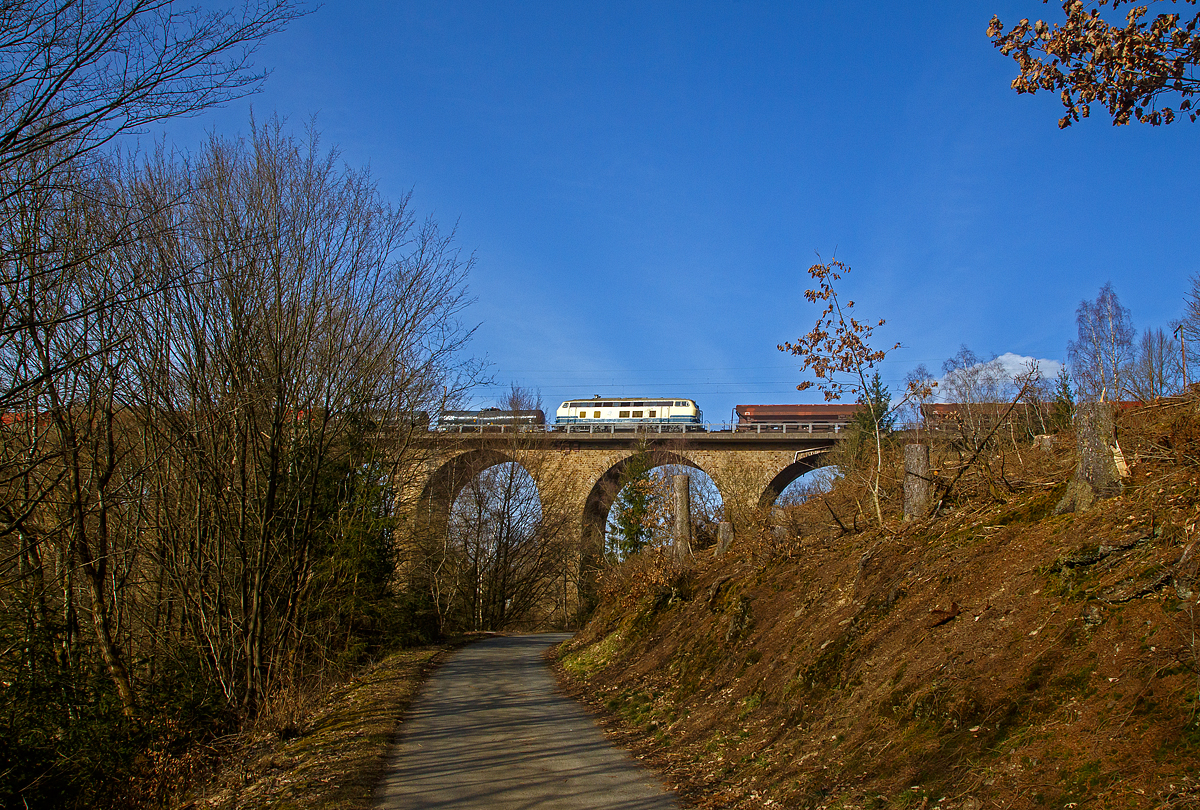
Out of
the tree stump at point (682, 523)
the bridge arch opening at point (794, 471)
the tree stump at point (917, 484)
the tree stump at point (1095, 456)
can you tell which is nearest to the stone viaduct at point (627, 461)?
the bridge arch opening at point (794, 471)

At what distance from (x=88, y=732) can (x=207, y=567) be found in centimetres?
263

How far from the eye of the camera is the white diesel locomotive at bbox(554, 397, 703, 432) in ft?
146

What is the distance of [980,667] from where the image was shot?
4.54 meters

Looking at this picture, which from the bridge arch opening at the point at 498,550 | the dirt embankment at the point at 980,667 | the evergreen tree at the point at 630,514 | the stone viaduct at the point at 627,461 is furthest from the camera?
the stone viaduct at the point at 627,461

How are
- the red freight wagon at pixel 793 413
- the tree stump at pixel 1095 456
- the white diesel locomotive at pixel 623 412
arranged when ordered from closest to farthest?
the tree stump at pixel 1095 456
the white diesel locomotive at pixel 623 412
the red freight wagon at pixel 793 413

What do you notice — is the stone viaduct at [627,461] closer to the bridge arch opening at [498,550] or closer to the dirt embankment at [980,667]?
the bridge arch opening at [498,550]

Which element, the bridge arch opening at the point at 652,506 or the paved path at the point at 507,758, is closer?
the paved path at the point at 507,758

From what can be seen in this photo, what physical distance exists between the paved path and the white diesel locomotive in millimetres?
33744

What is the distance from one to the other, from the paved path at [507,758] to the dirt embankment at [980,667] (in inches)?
20.6

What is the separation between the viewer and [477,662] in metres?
14.5

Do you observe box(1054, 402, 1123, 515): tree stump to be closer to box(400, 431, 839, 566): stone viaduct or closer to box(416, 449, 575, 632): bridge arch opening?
box(416, 449, 575, 632): bridge arch opening

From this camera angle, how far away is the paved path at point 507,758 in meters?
5.41

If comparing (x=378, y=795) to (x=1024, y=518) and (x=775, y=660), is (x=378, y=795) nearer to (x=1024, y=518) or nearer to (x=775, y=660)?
(x=775, y=660)

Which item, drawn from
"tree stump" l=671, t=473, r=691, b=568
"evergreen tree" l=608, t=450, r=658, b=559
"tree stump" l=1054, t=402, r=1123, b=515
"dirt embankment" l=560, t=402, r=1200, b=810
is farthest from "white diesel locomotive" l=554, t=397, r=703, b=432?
"tree stump" l=1054, t=402, r=1123, b=515
